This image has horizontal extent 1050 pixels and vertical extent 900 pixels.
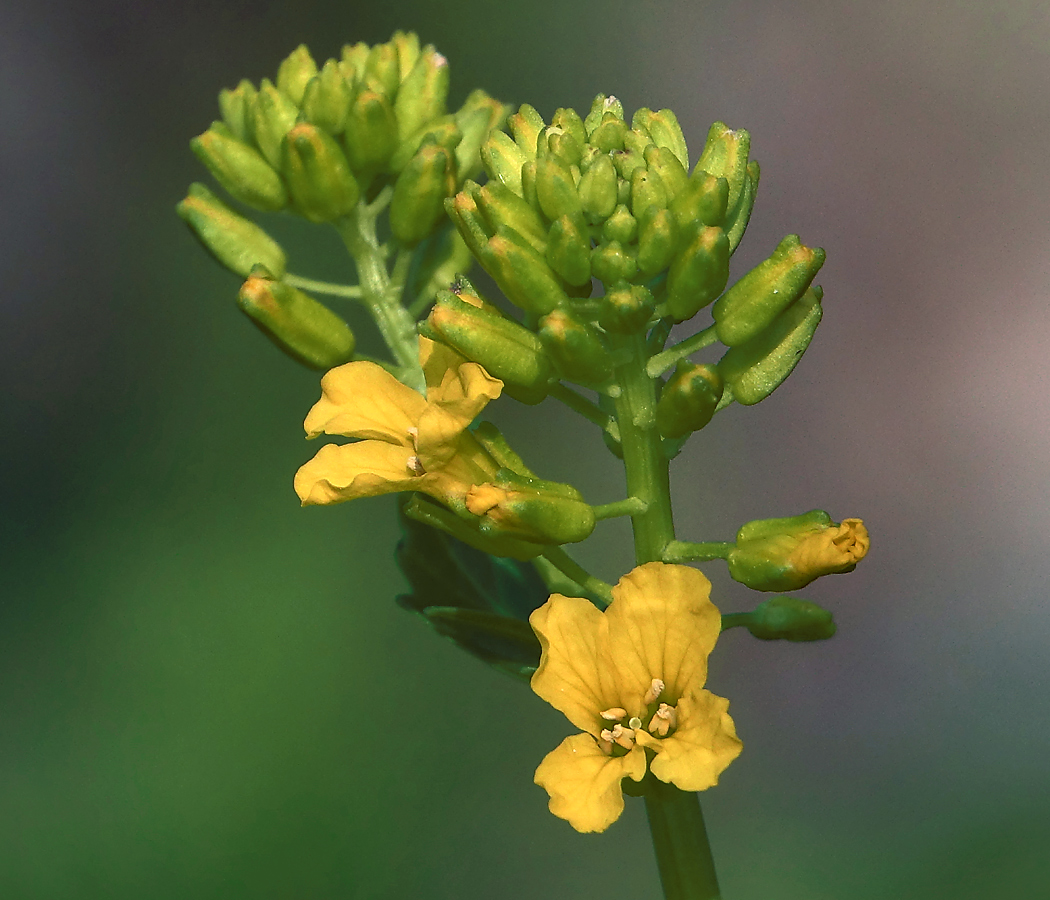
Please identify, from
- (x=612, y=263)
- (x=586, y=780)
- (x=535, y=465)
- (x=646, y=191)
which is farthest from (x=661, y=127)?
(x=535, y=465)

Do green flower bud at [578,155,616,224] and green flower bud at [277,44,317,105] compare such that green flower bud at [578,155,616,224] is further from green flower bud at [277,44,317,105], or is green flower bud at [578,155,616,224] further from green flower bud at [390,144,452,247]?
green flower bud at [277,44,317,105]

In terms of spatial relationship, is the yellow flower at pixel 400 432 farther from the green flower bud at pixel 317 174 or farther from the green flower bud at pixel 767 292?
the green flower bud at pixel 317 174

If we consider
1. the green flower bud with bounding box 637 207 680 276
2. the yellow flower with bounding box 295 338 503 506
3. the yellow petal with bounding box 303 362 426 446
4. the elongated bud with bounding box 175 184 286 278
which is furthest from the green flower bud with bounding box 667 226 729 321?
the elongated bud with bounding box 175 184 286 278

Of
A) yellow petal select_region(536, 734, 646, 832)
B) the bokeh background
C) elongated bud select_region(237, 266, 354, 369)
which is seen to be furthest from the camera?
the bokeh background

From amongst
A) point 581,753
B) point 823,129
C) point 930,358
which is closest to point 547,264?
point 581,753

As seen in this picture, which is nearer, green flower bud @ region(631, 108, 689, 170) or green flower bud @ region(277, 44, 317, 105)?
green flower bud @ region(631, 108, 689, 170)

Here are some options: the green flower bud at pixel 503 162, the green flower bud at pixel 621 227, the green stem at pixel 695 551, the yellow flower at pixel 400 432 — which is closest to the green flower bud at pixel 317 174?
the green flower bud at pixel 503 162

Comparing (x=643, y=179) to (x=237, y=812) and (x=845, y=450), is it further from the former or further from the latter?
(x=845, y=450)
